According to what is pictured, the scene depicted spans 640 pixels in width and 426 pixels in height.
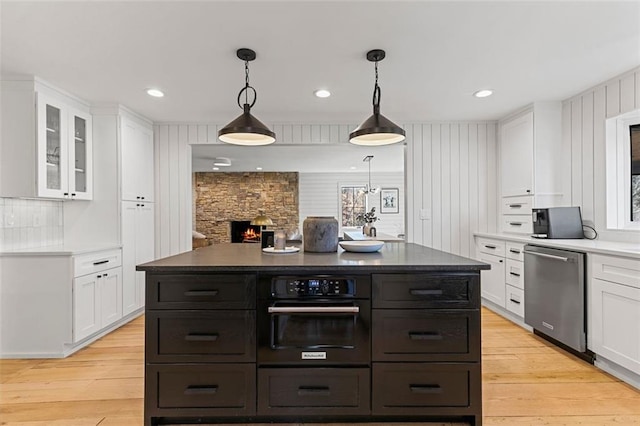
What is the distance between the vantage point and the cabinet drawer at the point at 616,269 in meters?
2.24

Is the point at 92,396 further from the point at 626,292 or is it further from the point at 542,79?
the point at 542,79

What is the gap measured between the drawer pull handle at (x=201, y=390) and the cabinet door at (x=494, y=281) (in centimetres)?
315

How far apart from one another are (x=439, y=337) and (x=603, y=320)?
5.36 ft

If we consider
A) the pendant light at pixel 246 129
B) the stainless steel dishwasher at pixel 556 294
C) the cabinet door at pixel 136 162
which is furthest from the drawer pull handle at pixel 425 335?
the cabinet door at pixel 136 162

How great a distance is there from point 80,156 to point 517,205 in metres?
4.73

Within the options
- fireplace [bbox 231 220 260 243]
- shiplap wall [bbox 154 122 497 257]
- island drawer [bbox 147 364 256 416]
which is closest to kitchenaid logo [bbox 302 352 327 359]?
island drawer [bbox 147 364 256 416]

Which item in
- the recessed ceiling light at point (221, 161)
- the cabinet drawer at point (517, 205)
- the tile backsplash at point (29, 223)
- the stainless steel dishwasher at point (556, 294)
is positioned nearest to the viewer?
the stainless steel dishwasher at point (556, 294)

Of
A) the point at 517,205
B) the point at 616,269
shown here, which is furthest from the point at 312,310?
the point at 517,205

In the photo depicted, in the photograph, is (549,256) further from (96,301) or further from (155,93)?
(96,301)

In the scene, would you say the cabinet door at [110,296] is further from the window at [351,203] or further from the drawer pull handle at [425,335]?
the window at [351,203]

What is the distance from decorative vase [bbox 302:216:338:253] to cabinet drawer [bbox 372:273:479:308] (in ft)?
1.78

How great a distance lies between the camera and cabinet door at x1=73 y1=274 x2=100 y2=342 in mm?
2904

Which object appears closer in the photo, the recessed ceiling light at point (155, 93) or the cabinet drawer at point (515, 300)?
the recessed ceiling light at point (155, 93)

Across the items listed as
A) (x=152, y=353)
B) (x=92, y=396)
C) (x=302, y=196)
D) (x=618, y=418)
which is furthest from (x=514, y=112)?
(x=302, y=196)
